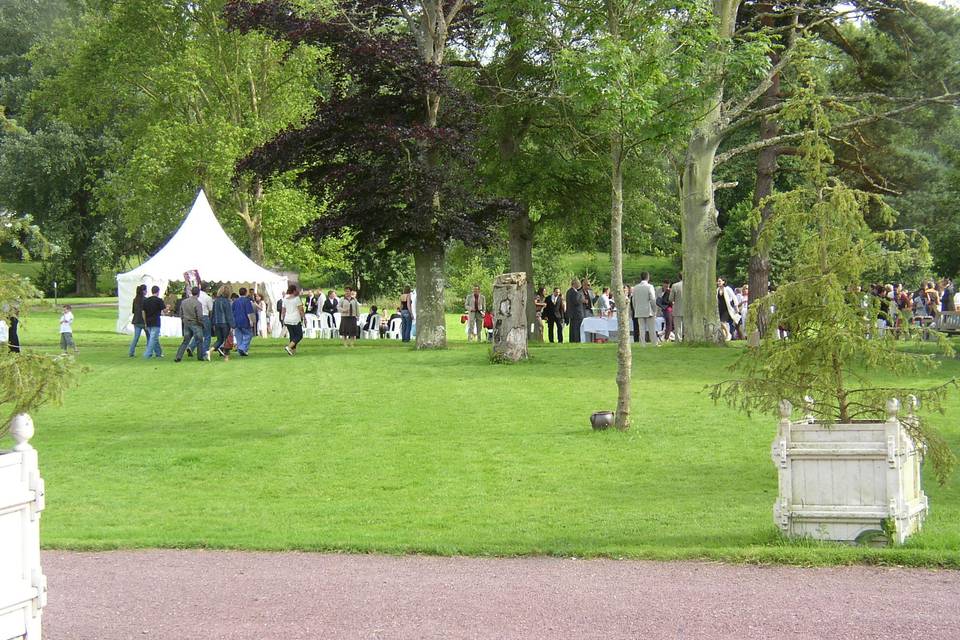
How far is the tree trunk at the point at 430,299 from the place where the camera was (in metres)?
29.4

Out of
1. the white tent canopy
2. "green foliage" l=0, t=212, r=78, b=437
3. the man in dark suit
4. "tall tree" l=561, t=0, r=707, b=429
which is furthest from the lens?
the man in dark suit

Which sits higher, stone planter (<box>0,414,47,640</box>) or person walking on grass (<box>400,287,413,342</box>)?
person walking on grass (<box>400,287,413,342</box>)

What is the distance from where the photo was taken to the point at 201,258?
34719 millimetres

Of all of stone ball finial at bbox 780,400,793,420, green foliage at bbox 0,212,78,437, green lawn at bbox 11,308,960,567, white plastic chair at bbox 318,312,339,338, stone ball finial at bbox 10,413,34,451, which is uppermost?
white plastic chair at bbox 318,312,339,338

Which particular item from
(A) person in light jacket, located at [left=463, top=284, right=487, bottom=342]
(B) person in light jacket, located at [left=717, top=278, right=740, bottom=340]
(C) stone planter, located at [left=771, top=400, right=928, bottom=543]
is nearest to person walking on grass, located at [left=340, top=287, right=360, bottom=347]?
(A) person in light jacket, located at [left=463, top=284, right=487, bottom=342]

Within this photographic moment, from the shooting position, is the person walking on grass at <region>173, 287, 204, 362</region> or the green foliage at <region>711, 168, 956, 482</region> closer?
the green foliage at <region>711, 168, 956, 482</region>

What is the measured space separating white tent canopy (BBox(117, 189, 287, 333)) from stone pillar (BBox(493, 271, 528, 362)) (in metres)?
12.7

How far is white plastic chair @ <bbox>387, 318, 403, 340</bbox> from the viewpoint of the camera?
4197 cm

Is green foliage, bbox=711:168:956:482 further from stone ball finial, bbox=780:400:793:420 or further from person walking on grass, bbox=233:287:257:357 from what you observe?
person walking on grass, bbox=233:287:257:357

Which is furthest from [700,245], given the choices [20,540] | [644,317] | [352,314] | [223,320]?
[20,540]

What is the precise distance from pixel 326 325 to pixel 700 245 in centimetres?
1657

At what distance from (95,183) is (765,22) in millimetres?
38746

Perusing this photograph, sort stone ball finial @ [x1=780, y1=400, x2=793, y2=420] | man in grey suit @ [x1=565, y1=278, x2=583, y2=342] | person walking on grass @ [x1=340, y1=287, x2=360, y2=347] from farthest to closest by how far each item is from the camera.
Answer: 1. man in grey suit @ [x1=565, y1=278, x2=583, y2=342]
2. person walking on grass @ [x1=340, y1=287, x2=360, y2=347]
3. stone ball finial @ [x1=780, y1=400, x2=793, y2=420]

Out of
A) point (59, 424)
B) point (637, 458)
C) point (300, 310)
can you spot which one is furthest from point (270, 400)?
point (300, 310)
